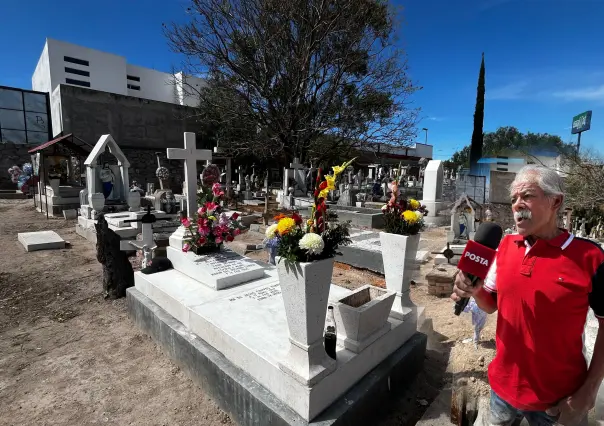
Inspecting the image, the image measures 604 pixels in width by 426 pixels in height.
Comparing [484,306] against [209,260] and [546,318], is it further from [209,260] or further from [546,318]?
[209,260]

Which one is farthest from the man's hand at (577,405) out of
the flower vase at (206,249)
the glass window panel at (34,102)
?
the glass window panel at (34,102)

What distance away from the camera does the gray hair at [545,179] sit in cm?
140

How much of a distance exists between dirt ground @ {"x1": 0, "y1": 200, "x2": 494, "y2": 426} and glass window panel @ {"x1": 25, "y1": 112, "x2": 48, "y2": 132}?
23158 millimetres

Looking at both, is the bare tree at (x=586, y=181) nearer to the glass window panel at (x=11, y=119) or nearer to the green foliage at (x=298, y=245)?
the green foliage at (x=298, y=245)

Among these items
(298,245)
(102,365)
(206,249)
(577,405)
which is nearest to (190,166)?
(206,249)

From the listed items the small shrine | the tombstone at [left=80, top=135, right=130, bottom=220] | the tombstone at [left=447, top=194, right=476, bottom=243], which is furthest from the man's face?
the small shrine

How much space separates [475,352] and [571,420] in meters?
1.86

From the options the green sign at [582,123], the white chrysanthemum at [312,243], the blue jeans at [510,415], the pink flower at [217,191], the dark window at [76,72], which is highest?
the dark window at [76,72]

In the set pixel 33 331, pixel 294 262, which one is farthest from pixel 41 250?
pixel 294 262

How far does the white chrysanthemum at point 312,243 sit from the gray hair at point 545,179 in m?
1.06

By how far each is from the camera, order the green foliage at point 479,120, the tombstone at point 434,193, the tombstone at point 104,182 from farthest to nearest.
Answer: the green foliage at point 479,120 → the tombstone at point 434,193 → the tombstone at point 104,182

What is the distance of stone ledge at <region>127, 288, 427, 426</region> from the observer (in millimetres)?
2240

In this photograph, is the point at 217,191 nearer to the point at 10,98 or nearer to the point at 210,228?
the point at 210,228

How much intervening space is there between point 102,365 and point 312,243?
114 inches
